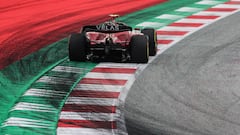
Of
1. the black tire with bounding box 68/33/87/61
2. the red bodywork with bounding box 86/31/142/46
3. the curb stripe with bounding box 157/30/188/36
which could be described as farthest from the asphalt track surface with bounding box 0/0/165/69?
the curb stripe with bounding box 157/30/188/36

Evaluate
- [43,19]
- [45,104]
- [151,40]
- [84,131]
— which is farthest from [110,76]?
[43,19]

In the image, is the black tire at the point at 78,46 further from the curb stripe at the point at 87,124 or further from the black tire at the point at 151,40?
the curb stripe at the point at 87,124

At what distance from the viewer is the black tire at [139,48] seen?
14516 mm

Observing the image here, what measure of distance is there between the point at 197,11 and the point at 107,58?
8.43m

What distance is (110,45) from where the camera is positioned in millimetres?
14602

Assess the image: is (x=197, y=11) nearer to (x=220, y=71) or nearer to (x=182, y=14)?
(x=182, y=14)

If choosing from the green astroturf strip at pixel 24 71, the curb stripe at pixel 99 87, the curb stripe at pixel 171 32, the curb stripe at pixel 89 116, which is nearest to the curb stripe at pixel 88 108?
the curb stripe at pixel 89 116

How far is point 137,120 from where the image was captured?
439 inches

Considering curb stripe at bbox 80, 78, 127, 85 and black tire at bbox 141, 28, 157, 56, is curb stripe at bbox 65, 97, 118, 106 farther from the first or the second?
black tire at bbox 141, 28, 157, 56

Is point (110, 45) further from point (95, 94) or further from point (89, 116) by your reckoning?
point (89, 116)

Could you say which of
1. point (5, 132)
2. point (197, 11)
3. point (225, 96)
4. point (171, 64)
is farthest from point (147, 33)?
point (197, 11)

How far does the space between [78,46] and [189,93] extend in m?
3.46

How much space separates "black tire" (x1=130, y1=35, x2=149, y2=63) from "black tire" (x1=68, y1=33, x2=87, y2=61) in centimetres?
123

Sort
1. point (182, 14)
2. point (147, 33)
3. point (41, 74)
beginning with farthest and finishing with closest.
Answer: point (182, 14) < point (147, 33) < point (41, 74)
